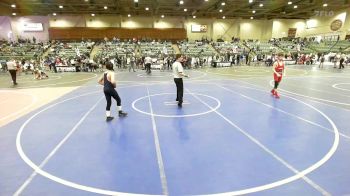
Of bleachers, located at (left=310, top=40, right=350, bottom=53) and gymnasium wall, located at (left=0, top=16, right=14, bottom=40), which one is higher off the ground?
gymnasium wall, located at (left=0, top=16, right=14, bottom=40)

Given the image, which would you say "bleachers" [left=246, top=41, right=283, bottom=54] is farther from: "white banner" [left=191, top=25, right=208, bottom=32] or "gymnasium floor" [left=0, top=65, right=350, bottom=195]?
"gymnasium floor" [left=0, top=65, right=350, bottom=195]

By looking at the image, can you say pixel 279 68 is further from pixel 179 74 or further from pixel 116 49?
pixel 116 49

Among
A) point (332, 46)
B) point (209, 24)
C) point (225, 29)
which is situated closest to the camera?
point (332, 46)

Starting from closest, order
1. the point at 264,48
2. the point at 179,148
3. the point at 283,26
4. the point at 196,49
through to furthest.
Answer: the point at 179,148 < the point at 196,49 < the point at 264,48 < the point at 283,26

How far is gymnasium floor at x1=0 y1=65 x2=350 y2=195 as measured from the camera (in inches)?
145

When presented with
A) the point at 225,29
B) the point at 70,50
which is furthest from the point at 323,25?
the point at 70,50

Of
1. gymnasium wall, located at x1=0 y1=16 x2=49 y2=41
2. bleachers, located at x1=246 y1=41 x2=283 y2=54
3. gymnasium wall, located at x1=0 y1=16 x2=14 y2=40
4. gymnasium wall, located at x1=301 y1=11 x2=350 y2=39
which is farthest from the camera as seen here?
gymnasium wall, located at x1=301 y1=11 x2=350 y2=39

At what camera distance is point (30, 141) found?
550 centimetres

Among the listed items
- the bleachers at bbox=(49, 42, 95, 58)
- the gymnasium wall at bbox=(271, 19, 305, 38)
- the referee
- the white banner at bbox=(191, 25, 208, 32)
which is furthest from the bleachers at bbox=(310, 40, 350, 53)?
the bleachers at bbox=(49, 42, 95, 58)

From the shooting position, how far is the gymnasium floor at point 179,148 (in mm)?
3689

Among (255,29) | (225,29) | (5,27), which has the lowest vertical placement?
(5,27)

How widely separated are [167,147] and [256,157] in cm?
183

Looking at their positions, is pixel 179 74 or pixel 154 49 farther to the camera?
pixel 154 49

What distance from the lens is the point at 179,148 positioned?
5008mm
